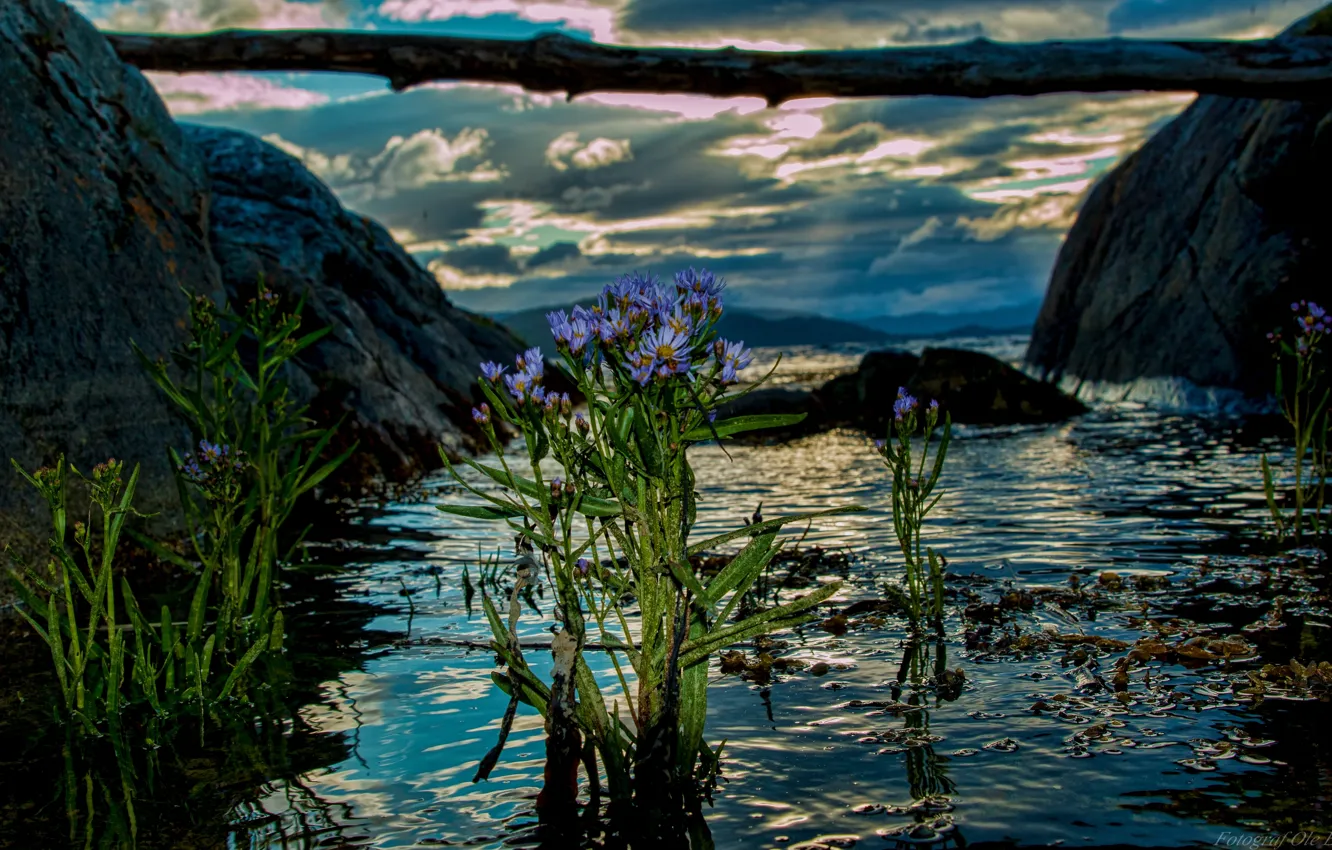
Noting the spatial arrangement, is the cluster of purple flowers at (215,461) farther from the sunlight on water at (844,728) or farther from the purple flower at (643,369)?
the purple flower at (643,369)

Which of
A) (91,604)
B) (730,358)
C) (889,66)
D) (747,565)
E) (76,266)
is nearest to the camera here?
(730,358)

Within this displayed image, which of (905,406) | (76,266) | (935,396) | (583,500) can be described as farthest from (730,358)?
(935,396)

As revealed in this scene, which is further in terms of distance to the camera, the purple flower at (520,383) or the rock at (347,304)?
the rock at (347,304)

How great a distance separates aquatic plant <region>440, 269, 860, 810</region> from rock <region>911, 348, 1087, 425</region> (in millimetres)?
13273

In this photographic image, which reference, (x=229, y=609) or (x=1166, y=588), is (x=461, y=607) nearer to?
(x=229, y=609)

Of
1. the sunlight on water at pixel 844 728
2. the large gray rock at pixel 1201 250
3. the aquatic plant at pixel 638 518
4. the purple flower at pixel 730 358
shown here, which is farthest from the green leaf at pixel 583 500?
the large gray rock at pixel 1201 250

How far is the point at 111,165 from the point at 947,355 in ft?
41.9

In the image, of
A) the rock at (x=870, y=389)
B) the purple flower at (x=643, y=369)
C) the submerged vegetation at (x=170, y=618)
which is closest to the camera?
the purple flower at (x=643, y=369)

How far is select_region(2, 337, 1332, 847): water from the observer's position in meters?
2.81

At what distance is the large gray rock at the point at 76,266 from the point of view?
18.2ft

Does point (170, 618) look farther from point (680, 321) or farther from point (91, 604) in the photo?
point (680, 321)

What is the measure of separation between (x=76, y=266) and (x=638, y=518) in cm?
472

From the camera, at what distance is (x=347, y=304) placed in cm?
1144

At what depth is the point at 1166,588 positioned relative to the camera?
5254 mm
